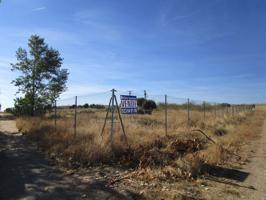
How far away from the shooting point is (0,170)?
9.89 meters

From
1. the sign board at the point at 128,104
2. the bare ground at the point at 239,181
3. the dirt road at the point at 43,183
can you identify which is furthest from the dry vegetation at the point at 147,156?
the sign board at the point at 128,104

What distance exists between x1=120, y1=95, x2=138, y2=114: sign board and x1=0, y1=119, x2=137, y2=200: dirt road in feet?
11.8

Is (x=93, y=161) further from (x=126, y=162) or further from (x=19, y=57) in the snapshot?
(x=19, y=57)

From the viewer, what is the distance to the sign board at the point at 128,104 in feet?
44.1

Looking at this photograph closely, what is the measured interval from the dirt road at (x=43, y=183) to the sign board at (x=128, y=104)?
11.8 ft

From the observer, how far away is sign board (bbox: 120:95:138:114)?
13.4 m

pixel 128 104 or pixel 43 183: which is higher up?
pixel 128 104

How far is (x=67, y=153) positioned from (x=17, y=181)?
8.94ft

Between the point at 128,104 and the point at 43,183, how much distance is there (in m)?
6.00

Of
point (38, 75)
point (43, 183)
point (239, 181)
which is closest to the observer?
point (43, 183)

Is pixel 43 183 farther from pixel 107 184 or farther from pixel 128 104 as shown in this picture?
pixel 128 104

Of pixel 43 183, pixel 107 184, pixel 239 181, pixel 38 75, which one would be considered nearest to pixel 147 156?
pixel 107 184

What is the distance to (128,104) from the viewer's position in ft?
44.9

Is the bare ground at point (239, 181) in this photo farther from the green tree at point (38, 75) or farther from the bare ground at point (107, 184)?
the green tree at point (38, 75)
